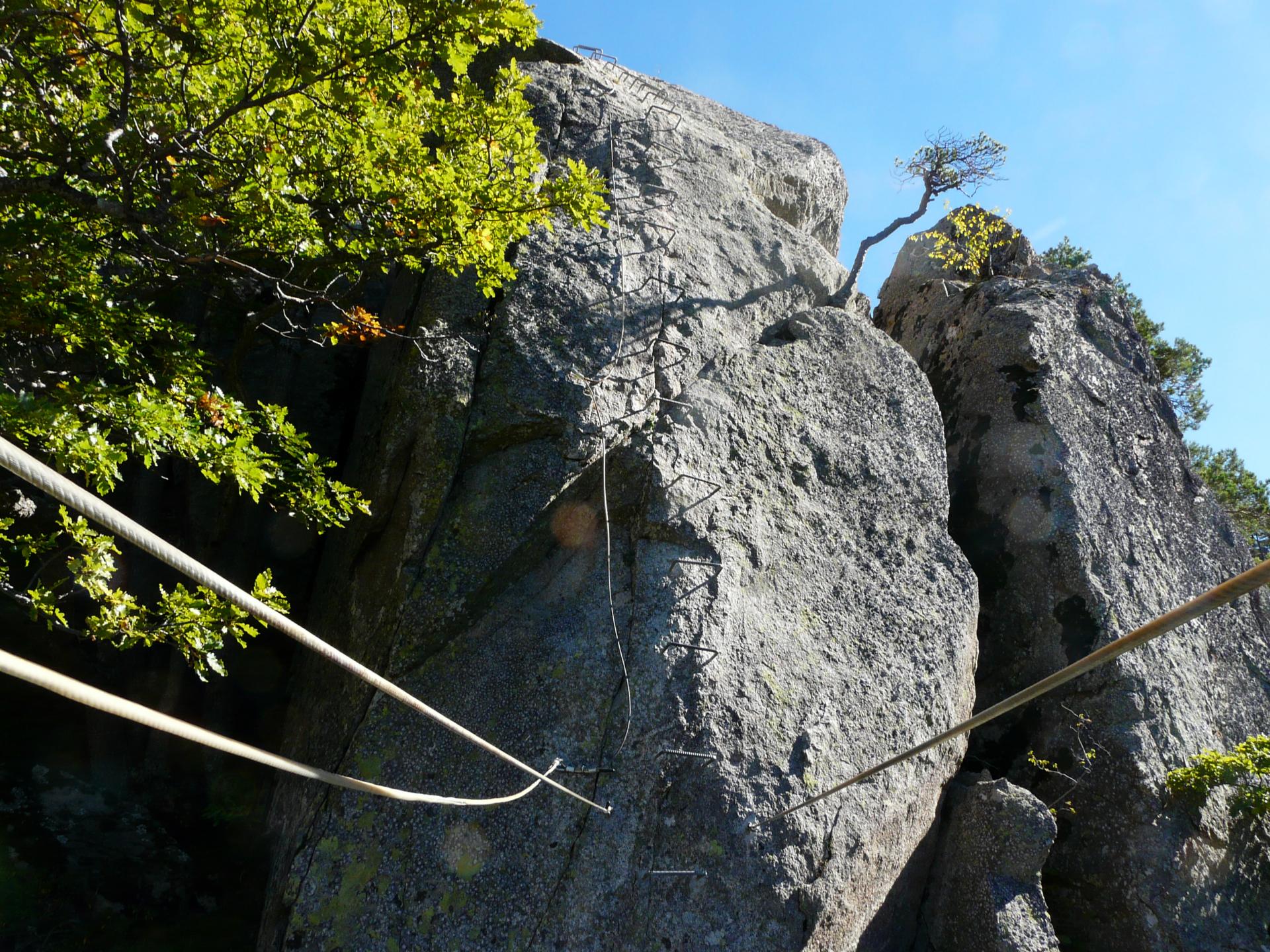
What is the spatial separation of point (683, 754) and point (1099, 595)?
5275mm

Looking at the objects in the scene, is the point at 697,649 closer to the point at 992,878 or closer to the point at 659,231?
the point at 992,878

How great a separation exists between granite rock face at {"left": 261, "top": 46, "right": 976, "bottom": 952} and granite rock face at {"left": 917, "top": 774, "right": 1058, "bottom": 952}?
0.99ft

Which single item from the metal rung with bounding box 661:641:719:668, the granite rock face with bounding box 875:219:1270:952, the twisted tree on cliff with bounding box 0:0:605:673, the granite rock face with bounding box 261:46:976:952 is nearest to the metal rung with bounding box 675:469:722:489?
the granite rock face with bounding box 261:46:976:952

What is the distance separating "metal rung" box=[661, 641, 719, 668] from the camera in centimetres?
558

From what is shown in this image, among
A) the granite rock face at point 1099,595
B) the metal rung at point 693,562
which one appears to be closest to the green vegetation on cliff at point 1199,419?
the granite rock face at point 1099,595

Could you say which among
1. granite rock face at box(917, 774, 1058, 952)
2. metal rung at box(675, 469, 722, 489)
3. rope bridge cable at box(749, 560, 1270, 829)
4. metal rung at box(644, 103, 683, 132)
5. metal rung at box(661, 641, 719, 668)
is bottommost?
granite rock face at box(917, 774, 1058, 952)

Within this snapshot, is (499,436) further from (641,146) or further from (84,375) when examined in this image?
(641,146)

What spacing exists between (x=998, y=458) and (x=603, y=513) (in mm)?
5249

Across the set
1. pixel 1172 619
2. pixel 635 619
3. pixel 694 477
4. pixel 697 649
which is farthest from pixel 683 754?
pixel 1172 619

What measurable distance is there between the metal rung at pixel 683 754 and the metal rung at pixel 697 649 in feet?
1.89

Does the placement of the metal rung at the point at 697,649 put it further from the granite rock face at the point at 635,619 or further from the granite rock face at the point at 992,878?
the granite rock face at the point at 992,878

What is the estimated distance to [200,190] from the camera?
4.90 meters

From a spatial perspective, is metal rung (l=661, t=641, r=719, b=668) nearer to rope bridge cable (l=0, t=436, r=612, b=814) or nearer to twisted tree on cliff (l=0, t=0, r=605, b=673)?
twisted tree on cliff (l=0, t=0, r=605, b=673)

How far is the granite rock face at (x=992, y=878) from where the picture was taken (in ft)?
20.3
